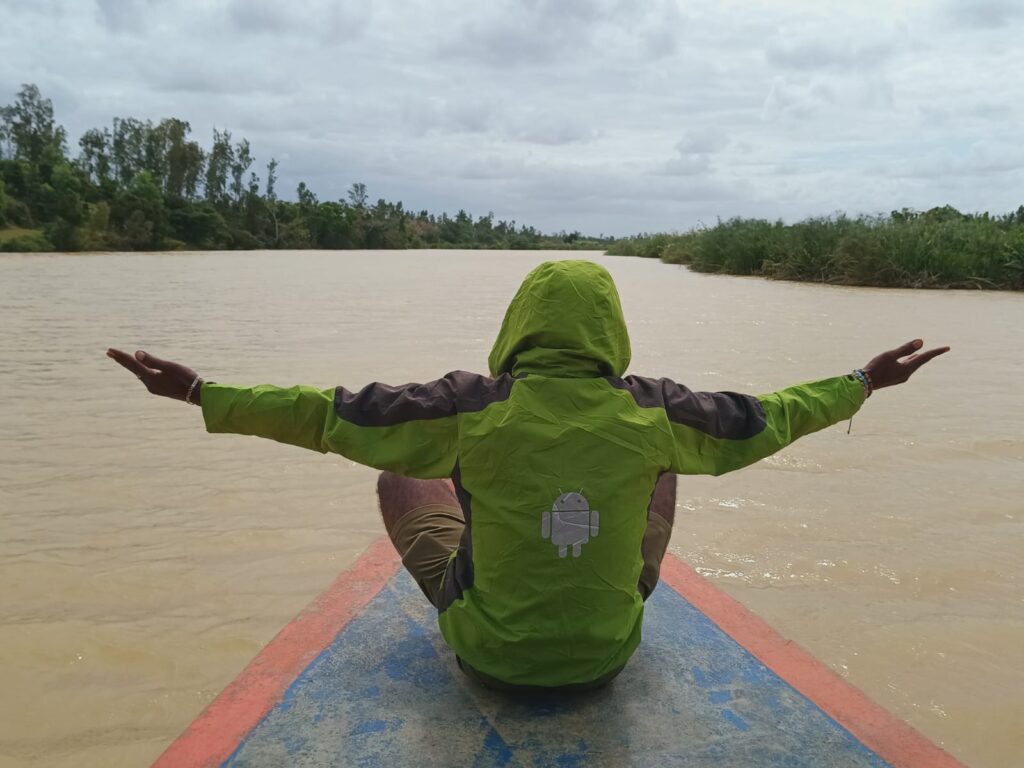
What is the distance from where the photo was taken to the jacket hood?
155cm

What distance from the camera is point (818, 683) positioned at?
6.34 ft

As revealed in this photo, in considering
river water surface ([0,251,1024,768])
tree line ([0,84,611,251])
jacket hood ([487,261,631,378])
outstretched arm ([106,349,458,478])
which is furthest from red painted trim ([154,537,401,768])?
tree line ([0,84,611,251])

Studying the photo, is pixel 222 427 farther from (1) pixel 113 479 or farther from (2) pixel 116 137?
(2) pixel 116 137

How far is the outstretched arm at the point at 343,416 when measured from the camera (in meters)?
1.57

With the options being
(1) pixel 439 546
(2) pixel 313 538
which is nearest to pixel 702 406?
(1) pixel 439 546

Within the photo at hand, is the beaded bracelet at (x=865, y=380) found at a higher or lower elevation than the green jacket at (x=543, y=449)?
higher

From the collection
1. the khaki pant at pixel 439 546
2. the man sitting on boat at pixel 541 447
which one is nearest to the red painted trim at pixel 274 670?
the khaki pant at pixel 439 546

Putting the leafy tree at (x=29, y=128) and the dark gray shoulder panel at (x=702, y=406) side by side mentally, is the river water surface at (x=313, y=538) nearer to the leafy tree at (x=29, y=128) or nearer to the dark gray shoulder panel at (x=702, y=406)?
the dark gray shoulder panel at (x=702, y=406)

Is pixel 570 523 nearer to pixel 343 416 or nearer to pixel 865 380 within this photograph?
pixel 343 416

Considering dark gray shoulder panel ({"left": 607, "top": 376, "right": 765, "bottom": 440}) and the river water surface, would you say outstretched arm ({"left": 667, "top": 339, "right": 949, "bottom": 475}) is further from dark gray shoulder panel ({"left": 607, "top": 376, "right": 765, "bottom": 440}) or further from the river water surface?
the river water surface

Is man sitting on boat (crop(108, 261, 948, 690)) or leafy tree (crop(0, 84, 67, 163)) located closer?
man sitting on boat (crop(108, 261, 948, 690))

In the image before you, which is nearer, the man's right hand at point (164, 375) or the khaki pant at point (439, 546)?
the man's right hand at point (164, 375)

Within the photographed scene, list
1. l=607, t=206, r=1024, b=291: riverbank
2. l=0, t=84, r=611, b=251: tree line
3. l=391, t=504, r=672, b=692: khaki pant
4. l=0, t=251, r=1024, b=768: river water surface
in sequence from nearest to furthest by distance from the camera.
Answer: l=391, t=504, r=672, b=692: khaki pant < l=0, t=251, r=1024, b=768: river water surface < l=607, t=206, r=1024, b=291: riverbank < l=0, t=84, r=611, b=251: tree line

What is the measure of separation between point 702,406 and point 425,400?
0.58m
